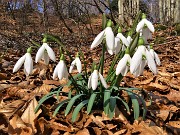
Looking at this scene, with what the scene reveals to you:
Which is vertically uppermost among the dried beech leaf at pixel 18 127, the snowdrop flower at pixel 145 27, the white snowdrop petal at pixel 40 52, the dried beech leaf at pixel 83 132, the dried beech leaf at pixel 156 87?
the snowdrop flower at pixel 145 27

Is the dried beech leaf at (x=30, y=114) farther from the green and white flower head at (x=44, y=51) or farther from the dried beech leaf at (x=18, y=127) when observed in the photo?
the green and white flower head at (x=44, y=51)

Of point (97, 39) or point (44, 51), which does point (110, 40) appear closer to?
point (97, 39)

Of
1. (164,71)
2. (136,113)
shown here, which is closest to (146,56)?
(136,113)

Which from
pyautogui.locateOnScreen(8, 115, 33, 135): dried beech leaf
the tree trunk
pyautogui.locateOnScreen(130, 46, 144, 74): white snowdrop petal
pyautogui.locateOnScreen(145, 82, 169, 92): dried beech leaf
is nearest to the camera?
pyautogui.locateOnScreen(130, 46, 144, 74): white snowdrop petal

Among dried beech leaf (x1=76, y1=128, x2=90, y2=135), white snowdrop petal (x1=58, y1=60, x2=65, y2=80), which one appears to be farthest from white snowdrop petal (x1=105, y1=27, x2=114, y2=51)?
dried beech leaf (x1=76, y1=128, x2=90, y2=135)

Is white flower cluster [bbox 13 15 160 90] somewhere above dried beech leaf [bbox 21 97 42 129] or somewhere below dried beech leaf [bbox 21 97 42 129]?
above

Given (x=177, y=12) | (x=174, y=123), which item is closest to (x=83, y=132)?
Answer: (x=174, y=123)

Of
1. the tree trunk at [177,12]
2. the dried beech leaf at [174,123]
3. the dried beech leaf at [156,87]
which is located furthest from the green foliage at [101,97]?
the tree trunk at [177,12]

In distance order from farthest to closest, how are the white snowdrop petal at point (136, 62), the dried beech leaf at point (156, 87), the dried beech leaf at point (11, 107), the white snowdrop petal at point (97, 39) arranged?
the dried beech leaf at point (156, 87) → the dried beech leaf at point (11, 107) → the white snowdrop petal at point (97, 39) → the white snowdrop petal at point (136, 62)

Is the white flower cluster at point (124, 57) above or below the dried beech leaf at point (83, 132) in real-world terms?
above

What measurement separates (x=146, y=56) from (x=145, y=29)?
0.93 feet

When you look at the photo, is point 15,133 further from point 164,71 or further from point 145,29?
point 164,71

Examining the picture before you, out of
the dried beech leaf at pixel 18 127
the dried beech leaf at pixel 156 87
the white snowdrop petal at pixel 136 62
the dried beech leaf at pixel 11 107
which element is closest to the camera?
the white snowdrop petal at pixel 136 62

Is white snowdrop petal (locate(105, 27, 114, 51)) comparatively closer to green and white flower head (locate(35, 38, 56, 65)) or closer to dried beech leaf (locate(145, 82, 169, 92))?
green and white flower head (locate(35, 38, 56, 65))
